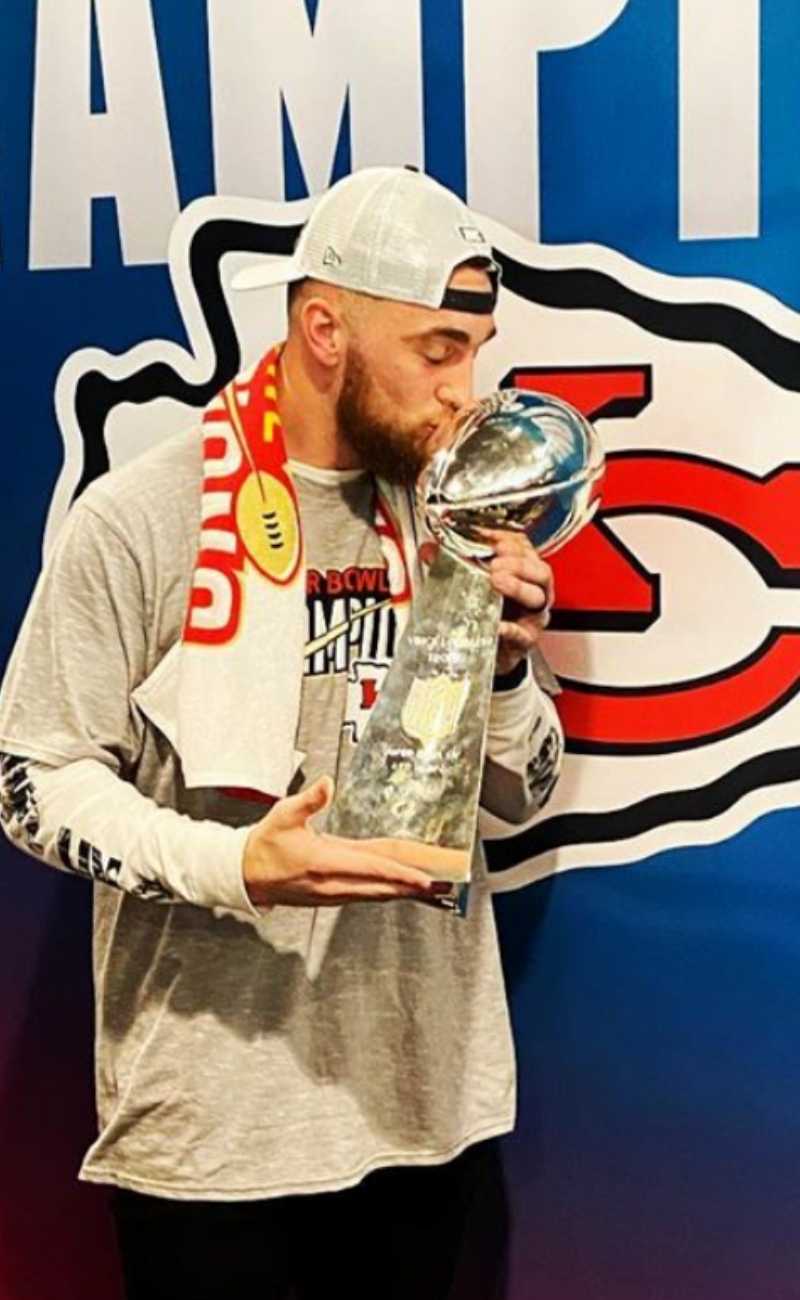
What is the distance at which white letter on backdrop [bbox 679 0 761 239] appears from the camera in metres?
1.33

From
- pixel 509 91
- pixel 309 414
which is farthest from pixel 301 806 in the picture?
pixel 509 91

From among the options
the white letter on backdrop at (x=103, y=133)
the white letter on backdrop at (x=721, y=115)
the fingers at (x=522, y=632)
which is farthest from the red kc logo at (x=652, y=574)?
the white letter on backdrop at (x=103, y=133)

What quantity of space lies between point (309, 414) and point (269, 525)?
0.09 meters

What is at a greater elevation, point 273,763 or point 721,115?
point 721,115

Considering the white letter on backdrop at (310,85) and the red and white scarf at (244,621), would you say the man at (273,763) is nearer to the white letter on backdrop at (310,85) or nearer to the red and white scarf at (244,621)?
the red and white scarf at (244,621)

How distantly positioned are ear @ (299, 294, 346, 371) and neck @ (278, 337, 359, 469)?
18 mm

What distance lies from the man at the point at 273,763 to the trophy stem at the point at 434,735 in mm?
26

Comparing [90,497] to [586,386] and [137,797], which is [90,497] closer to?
[137,797]

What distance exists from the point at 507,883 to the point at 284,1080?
0.32m

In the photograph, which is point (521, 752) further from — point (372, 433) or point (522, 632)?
point (372, 433)

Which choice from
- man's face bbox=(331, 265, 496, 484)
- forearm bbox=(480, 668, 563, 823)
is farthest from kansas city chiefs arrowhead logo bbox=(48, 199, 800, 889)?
man's face bbox=(331, 265, 496, 484)

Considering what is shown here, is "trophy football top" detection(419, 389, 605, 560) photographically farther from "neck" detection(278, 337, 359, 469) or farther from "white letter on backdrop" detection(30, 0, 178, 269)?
"white letter on backdrop" detection(30, 0, 178, 269)

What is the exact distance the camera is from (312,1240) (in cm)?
139

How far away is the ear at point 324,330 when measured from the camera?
3.95ft
